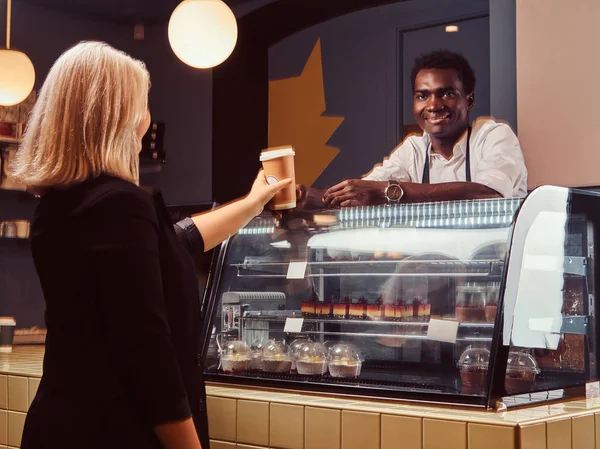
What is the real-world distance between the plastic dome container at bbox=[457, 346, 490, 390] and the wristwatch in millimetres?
860

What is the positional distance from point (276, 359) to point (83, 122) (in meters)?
1.45

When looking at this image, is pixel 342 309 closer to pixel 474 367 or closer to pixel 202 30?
pixel 474 367

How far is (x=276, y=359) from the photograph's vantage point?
8.95 feet

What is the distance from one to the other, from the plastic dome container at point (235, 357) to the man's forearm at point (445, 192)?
92 cm

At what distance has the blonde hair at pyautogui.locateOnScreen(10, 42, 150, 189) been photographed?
1.50 m

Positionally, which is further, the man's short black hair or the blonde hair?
the man's short black hair

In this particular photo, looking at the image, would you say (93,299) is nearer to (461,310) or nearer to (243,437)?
(243,437)

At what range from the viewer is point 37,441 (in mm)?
1486

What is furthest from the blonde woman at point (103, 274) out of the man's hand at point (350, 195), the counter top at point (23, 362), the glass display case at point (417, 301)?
the counter top at point (23, 362)

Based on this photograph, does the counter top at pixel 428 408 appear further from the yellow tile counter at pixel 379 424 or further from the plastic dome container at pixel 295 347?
the plastic dome container at pixel 295 347

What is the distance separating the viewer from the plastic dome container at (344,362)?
2.54m

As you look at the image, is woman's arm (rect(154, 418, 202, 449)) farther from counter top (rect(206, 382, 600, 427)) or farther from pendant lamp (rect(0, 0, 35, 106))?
pendant lamp (rect(0, 0, 35, 106))

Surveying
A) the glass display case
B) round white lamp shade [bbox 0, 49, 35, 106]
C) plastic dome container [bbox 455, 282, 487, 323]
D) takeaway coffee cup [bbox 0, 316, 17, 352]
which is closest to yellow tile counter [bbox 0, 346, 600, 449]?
the glass display case

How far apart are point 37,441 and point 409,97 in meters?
4.79
